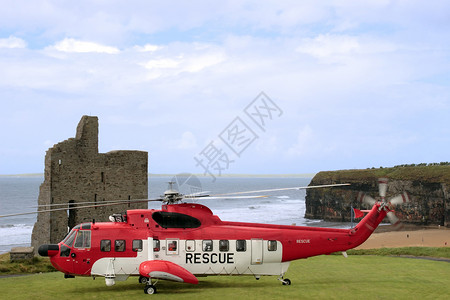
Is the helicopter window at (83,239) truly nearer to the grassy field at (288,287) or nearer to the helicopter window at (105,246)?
the helicopter window at (105,246)

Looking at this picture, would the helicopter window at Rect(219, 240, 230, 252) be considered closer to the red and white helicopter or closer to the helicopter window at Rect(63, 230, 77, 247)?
the red and white helicopter

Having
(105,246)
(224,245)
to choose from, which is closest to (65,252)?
(105,246)

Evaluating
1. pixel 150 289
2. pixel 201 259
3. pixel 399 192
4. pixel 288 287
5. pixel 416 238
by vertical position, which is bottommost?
pixel 416 238

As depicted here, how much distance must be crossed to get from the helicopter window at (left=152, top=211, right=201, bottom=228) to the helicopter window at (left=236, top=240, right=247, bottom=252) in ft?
4.62

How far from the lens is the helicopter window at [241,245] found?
15945mm

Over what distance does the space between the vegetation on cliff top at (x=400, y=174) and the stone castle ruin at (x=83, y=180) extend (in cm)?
4565

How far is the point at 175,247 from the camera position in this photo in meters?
15.7

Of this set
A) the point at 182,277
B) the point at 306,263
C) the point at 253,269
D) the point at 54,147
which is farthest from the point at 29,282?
the point at 54,147

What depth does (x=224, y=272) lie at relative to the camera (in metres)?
15.9

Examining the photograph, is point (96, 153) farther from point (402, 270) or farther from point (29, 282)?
point (402, 270)

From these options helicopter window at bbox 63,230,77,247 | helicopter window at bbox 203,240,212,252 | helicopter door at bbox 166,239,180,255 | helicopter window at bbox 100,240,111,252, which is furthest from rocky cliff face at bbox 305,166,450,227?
helicopter window at bbox 63,230,77,247

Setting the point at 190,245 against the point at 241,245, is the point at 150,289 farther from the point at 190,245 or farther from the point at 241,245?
the point at 241,245

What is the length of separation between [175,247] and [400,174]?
201 ft

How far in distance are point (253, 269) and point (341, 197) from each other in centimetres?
6301
